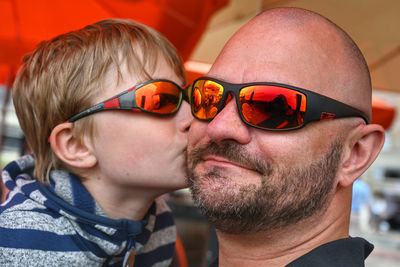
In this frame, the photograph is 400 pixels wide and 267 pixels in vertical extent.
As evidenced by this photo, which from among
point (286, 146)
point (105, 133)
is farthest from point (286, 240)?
point (105, 133)

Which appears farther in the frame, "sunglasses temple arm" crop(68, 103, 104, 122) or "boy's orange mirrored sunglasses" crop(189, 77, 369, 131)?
"sunglasses temple arm" crop(68, 103, 104, 122)

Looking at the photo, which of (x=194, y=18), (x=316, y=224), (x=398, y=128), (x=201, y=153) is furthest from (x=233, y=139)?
(x=398, y=128)

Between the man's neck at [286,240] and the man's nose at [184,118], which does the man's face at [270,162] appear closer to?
the man's neck at [286,240]

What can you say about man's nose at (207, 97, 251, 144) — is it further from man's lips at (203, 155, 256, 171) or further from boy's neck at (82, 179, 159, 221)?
boy's neck at (82, 179, 159, 221)

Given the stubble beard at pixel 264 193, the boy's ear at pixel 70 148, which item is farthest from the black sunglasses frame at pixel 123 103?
the stubble beard at pixel 264 193

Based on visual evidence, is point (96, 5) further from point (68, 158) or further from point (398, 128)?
point (398, 128)

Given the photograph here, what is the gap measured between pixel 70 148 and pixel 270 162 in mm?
830

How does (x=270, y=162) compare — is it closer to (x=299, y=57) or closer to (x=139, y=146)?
(x=299, y=57)

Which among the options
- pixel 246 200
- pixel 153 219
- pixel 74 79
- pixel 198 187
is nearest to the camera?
pixel 246 200

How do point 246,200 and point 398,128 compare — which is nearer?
point 246,200

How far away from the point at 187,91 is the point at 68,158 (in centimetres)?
46

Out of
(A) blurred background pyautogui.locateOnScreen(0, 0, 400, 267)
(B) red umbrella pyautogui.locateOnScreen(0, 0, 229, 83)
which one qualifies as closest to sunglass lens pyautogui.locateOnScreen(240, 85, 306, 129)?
(A) blurred background pyautogui.locateOnScreen(0, 0, 400, 267)

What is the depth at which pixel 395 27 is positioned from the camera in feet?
9.65

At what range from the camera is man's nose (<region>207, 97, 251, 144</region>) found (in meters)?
1.30
